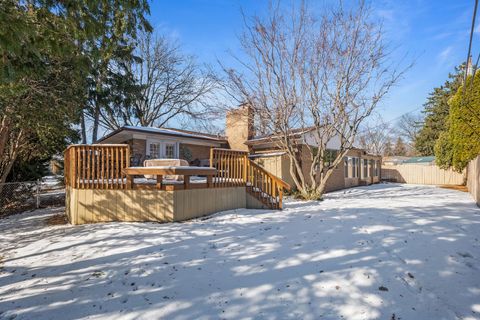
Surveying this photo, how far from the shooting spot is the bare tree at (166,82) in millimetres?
21391

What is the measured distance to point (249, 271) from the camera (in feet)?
11.6

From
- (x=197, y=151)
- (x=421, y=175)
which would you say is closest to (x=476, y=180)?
(x=197, y=151)

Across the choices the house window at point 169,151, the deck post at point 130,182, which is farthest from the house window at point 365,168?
the deck post at point 130,182

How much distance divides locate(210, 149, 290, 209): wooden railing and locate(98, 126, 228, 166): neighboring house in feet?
14.9

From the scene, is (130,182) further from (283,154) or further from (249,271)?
(283,154)

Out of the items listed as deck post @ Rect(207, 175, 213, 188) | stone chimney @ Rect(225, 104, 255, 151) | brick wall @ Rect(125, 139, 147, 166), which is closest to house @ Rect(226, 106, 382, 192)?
stone chimney @ Rect(225, 104, 255, 151)

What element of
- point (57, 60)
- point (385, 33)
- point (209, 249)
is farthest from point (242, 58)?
point (209, 249)

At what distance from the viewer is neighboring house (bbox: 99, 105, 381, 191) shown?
11.5 metres

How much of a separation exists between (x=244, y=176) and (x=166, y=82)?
1698cm

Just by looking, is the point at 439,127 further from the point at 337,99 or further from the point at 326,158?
the point at 337,99

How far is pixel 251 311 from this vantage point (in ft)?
8.76

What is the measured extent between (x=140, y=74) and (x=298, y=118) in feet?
51.0

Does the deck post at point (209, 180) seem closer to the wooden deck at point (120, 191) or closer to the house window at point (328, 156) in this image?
the wooden deck at point (120, 191)

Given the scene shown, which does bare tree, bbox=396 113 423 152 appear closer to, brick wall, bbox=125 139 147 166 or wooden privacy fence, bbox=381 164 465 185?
wooden privacy fence, bbox=381 164 465 185
